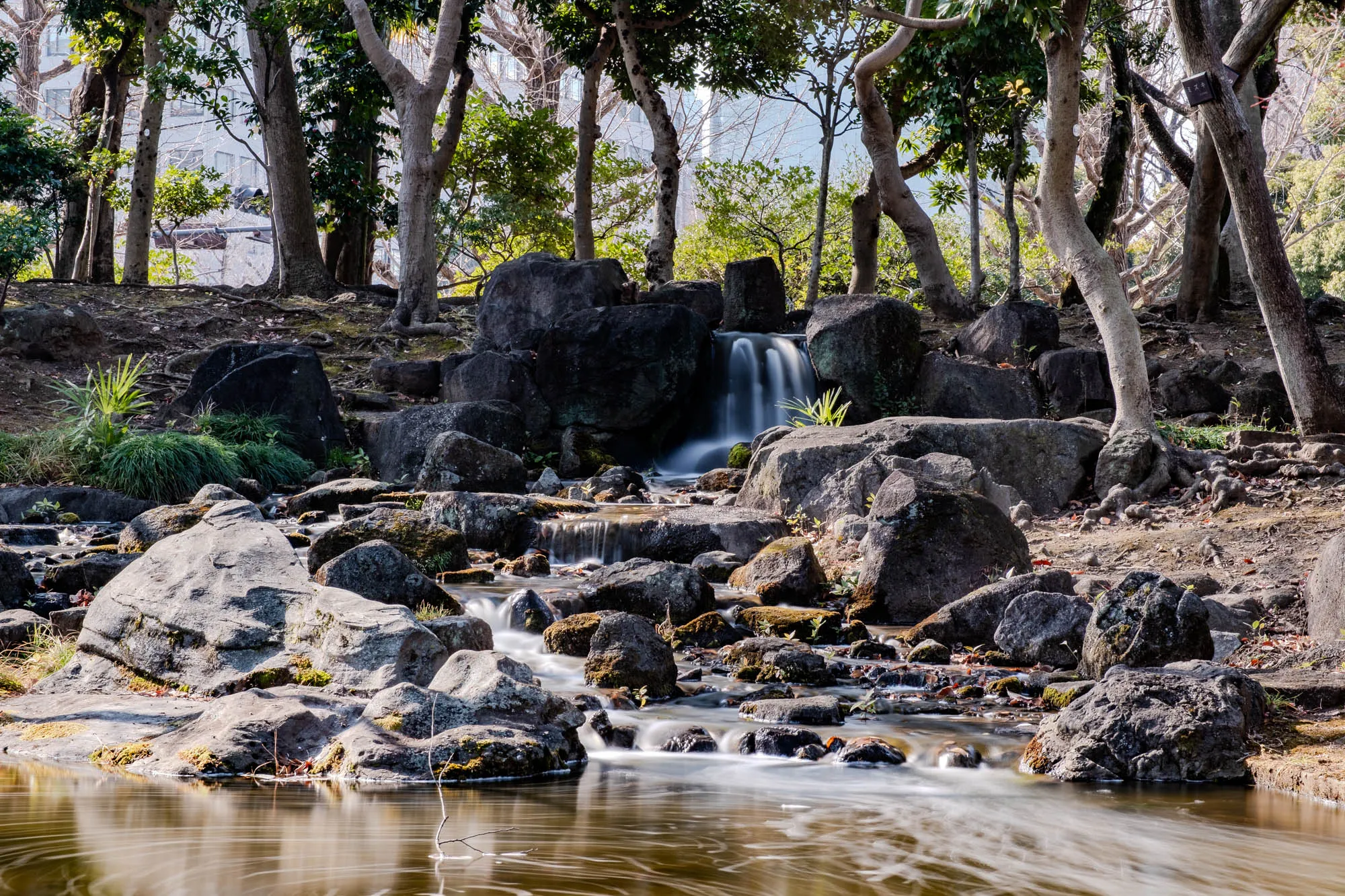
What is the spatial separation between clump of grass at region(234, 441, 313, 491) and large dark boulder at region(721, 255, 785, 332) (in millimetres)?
7346

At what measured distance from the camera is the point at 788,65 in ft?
67.5

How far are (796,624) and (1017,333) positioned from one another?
9.19m

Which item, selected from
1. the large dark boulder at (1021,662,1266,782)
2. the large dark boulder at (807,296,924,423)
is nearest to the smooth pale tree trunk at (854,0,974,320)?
the large dark boulder at (807,296,924,423)

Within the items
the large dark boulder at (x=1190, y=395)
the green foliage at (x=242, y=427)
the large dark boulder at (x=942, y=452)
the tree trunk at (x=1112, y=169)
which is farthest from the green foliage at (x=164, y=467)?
the tree trunk at (x=1112, y=169)

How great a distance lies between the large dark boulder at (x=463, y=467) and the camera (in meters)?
13.1

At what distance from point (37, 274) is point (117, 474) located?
2262 cm

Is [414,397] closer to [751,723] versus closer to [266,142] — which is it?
[266,142]

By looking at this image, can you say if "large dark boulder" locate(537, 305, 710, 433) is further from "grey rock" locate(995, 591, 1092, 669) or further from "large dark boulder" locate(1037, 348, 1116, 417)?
"grey rock" locate(995, 591, 1092, 669)

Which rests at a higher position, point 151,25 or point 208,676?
point 151,25

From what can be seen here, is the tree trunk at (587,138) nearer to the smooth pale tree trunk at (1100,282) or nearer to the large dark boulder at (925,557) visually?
the smooth pale tree trunk at (1100,282)

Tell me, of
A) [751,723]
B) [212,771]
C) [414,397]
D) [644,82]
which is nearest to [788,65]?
[644,82]

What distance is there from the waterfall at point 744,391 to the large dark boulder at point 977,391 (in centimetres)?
205

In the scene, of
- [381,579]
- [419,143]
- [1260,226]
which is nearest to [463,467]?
[381,579]

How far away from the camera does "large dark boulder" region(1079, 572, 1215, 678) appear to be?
20.2 feet
